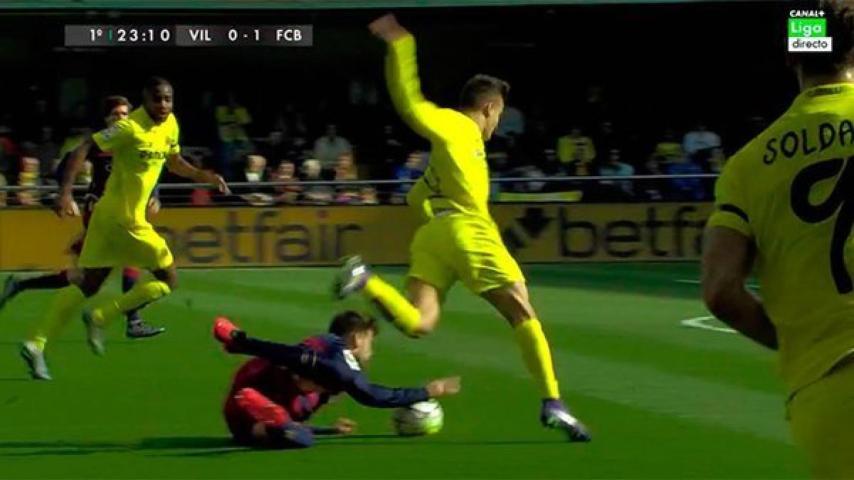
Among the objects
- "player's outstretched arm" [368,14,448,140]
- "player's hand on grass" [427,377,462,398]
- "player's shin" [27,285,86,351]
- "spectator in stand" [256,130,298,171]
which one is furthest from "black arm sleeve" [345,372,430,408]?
"spectator in stand" [256,130,298,171]

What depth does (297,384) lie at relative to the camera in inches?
357

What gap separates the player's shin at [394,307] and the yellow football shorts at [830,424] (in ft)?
16.8

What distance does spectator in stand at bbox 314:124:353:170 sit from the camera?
26.5m

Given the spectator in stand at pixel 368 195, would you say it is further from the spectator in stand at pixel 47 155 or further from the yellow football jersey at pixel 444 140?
the yellow football jersey at pixel 444 140

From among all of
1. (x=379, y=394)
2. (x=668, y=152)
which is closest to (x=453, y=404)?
(x=379, y=394)

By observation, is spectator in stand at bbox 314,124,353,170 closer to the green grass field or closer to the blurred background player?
the green grass field

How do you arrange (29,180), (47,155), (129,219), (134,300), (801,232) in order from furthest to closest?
(47,155)
(29,180)
(134,300)
(129,219)
(801,232)

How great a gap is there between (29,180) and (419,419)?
1611 cm

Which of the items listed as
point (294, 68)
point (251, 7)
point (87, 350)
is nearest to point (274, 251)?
point (251, 7)

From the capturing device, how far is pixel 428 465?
8641 millimetres

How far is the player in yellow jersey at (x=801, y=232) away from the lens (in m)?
4.24

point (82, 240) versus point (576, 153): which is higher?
point (82, 240)

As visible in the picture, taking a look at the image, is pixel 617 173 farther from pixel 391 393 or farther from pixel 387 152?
pixel 391 393

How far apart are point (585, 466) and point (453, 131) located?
6.15 ft
